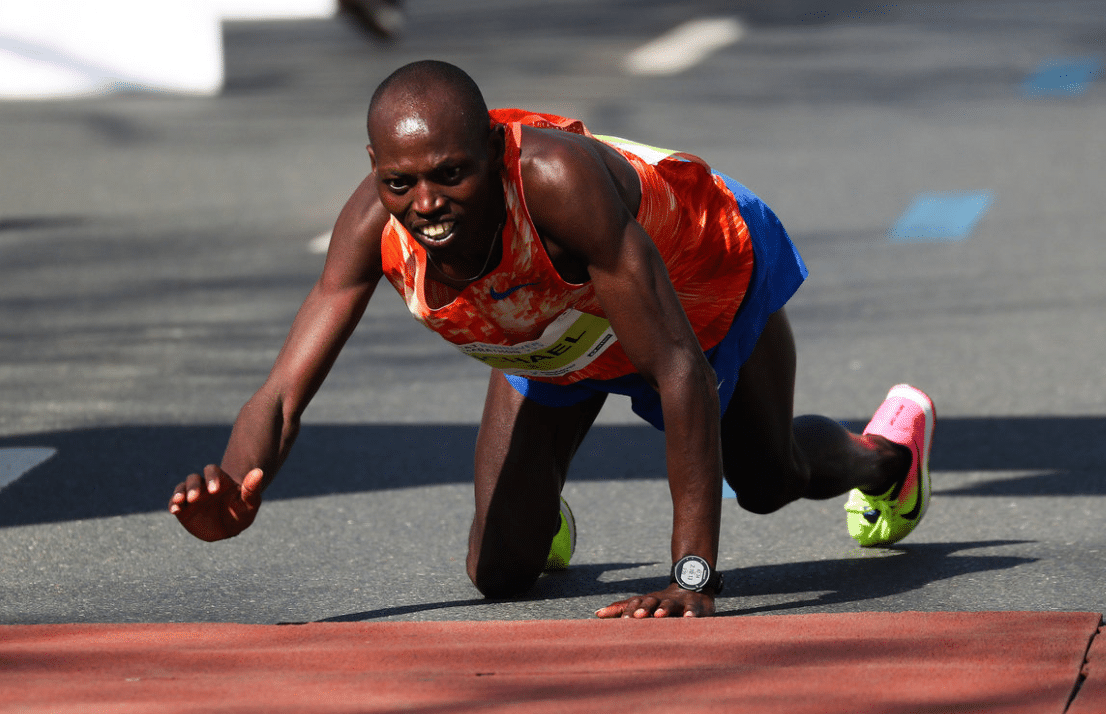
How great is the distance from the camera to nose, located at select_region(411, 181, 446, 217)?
3053mm

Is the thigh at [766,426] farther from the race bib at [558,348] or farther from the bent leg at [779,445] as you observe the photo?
the race bib at [558,348]

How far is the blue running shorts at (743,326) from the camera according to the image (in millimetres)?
3701

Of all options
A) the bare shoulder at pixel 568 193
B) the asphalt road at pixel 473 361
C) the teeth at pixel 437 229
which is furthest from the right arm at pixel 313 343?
the asphalt road at pixel 473 361

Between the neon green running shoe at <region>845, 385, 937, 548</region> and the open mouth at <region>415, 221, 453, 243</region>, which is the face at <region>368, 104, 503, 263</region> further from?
the neon green running shoe at <region>845, 385, 937, 548</region>

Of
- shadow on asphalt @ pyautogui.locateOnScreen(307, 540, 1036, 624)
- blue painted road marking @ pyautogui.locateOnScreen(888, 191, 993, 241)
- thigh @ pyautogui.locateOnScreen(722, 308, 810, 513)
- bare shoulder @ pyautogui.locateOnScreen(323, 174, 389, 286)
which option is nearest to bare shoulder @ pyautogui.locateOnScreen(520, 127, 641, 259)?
bare shoulder @ pyautogui.locateOnScreen(323, 174, 389, 286)

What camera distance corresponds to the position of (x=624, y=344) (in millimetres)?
3230

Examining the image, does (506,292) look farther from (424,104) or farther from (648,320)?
(424,104)

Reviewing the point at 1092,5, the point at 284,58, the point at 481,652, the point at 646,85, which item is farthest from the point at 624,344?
the point at 1092,5

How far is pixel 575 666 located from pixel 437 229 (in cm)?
87

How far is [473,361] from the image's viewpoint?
267 inches

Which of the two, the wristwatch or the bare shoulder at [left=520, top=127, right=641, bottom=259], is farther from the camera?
the wristwatch

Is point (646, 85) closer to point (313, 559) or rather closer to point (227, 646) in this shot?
point (313, 559)

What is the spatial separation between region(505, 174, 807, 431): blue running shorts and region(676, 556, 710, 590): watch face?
0.47 m

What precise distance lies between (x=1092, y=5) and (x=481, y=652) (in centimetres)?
1647
